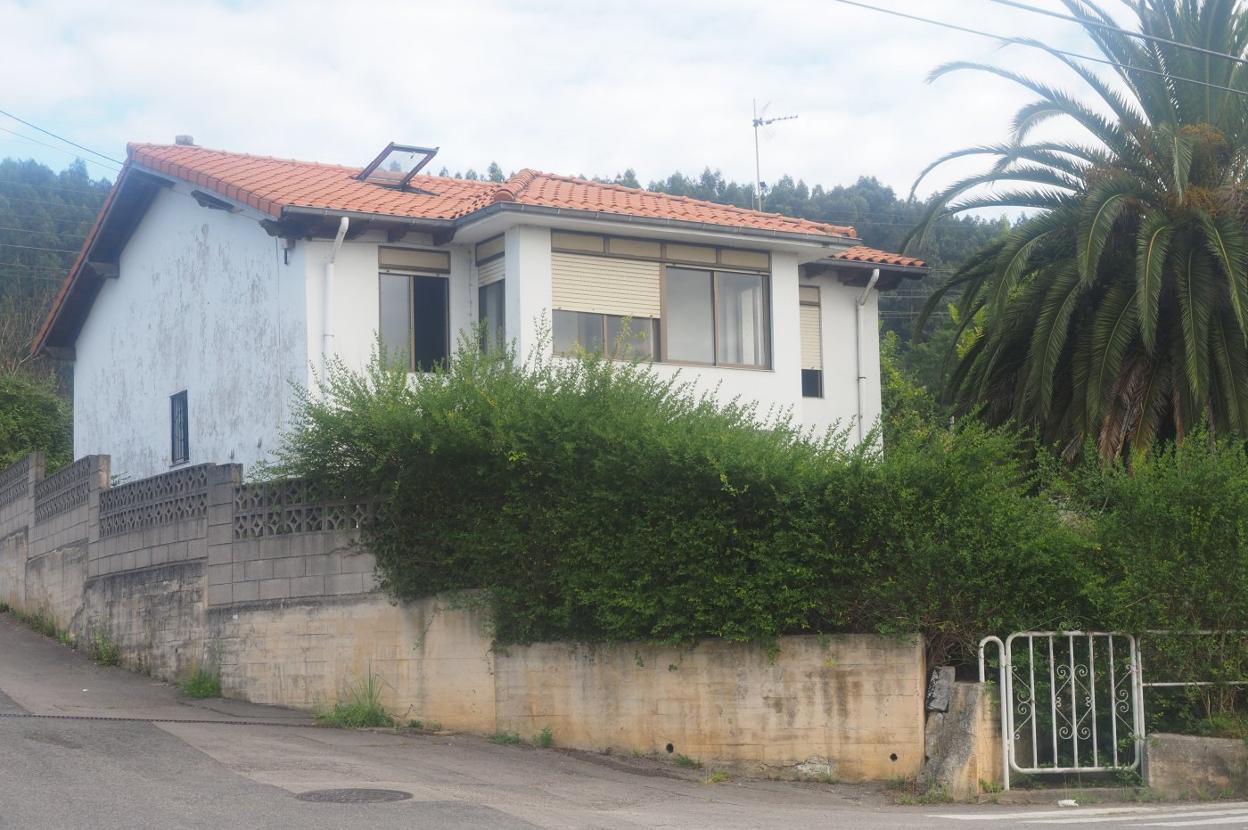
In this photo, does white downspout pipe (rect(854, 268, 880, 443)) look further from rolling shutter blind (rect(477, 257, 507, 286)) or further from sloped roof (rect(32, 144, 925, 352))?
rolling shutter blind (rect(477, 257, 507, 286))

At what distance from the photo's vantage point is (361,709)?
585 inches

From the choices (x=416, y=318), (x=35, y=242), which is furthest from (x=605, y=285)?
(x=35, y=242)

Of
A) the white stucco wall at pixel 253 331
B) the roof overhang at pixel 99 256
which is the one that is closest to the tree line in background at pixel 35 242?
the roof overhang at pixel 99 256

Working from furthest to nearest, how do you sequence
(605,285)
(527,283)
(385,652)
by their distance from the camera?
1. (605,285)
2. (527,283)
3. (385,652)

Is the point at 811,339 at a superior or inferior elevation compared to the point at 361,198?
inferior

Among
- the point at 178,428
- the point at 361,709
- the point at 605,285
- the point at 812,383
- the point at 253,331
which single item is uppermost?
the point at 605,285

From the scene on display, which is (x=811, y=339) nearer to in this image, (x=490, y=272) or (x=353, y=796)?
(x=490, y=272)

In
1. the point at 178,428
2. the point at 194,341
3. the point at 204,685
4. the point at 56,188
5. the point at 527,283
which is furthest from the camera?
the point at 56,188

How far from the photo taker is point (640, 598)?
42.7ft

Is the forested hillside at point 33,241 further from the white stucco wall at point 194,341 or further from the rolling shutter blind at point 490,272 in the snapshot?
the rolling shutter blind at point 490,272

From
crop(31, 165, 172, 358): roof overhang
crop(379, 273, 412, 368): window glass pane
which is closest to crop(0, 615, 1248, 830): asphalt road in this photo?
crop(379, 273, 412, 368): window glass pane

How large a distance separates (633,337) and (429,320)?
286 cm

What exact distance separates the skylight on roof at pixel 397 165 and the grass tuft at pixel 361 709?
27.1ft

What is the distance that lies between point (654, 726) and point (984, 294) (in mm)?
8871
